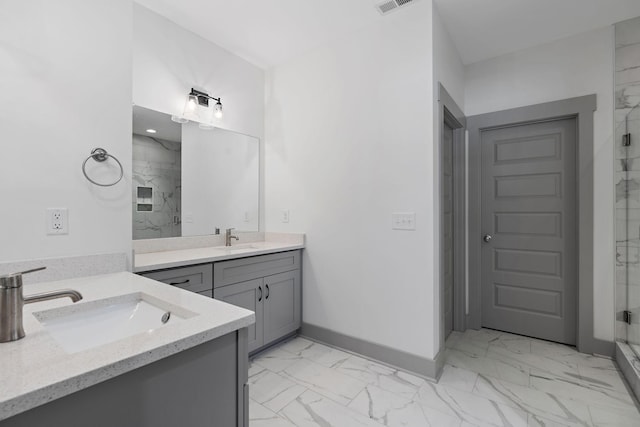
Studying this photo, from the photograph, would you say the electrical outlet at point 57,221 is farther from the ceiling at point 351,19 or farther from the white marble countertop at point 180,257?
the ceiling at point 351,19

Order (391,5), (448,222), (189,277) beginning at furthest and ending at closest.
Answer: (448,222), (391,5), (189,277)

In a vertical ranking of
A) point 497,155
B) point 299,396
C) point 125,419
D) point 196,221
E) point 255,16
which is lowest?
point 299,396

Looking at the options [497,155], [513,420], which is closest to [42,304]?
[513,420]

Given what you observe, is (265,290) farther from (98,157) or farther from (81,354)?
(81,354)

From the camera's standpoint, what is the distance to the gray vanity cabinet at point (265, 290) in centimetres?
218

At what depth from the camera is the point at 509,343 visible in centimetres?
269

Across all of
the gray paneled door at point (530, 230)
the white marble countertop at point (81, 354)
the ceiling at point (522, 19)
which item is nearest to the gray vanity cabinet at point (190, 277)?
the white marble countertop at point (81, 354)

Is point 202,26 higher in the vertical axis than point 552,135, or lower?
higher

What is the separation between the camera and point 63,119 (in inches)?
56.9

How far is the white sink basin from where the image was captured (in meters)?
1.01

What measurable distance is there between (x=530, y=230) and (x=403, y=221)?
4.77ft

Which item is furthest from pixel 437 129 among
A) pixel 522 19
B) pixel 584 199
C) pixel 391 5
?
pixel 584 199

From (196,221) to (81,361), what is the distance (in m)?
2.00

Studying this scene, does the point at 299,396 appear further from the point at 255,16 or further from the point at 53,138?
the point at 255,16
